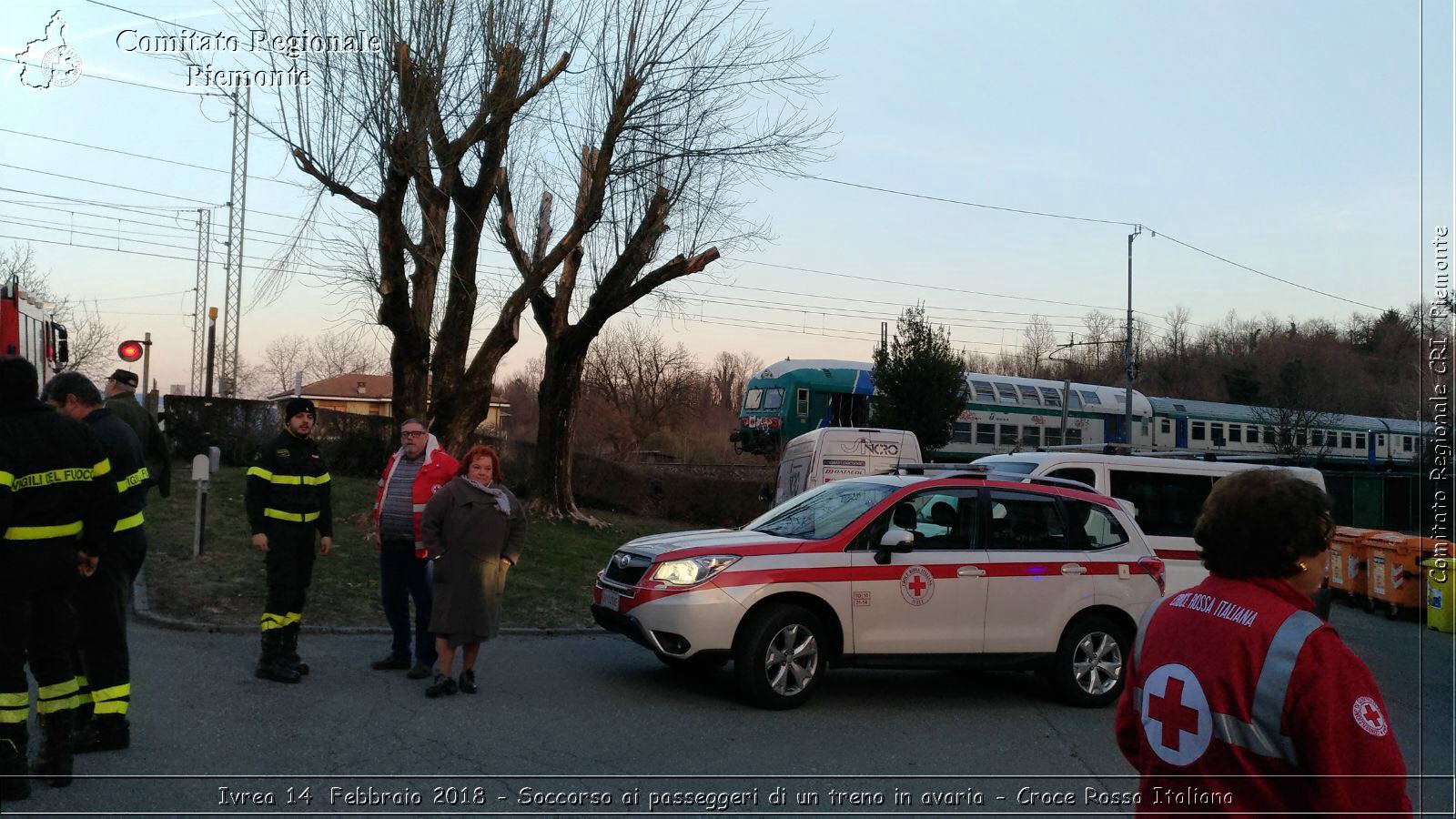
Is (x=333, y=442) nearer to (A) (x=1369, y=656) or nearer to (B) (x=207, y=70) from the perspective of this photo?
(B) (x=207, y=70)

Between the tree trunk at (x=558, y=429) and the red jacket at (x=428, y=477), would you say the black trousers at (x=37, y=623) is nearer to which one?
the red jacket at (x=428, y=477)

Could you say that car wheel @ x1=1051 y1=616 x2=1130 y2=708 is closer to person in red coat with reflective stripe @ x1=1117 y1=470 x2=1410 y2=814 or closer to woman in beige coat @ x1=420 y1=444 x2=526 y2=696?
woman in beige coat @ x1=420 y1=444 x2=526 y2=696

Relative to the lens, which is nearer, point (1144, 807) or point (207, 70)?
point (1144, 807)

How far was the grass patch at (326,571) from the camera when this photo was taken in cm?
1043

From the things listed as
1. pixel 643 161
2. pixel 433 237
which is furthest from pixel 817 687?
pixel 643 161

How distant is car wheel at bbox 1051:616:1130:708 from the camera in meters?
8.84

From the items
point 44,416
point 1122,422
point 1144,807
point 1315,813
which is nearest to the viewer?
point 1315,813

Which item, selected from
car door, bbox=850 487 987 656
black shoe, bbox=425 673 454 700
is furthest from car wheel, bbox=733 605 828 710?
black shoe, bbox=425 673 454 700

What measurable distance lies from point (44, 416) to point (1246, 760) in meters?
5.23

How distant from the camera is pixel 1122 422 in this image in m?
42.8

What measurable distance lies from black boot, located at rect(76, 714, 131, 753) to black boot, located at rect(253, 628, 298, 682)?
1817mm

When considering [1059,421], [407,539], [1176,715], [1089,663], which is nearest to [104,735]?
[407,539]

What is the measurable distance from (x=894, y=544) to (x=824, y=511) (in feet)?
3.18

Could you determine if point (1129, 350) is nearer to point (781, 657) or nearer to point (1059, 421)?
point (1059, 421)
